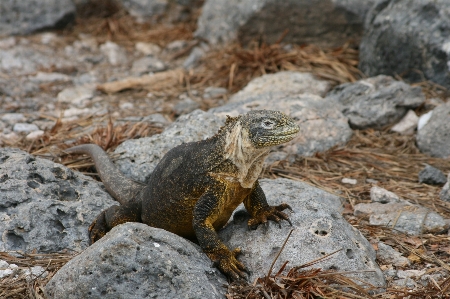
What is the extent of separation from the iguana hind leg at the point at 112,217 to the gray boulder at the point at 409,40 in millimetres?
4984

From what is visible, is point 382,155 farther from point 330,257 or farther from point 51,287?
point 51,287

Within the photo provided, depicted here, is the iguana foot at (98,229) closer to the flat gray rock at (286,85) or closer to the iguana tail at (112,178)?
the iguana tail at (112,178)

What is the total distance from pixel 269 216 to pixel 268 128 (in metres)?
0.77

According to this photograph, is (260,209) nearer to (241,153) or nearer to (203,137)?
(241,153)

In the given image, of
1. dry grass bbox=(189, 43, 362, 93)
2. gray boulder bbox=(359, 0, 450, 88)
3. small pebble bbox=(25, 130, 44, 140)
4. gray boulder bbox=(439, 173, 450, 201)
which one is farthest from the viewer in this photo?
dry grass bbox=(189, 43, 362, 93)

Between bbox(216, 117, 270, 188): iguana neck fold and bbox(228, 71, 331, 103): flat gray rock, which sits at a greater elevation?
bbox(216, 117, 270, 188): iguana neck fold

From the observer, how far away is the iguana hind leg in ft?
15.9

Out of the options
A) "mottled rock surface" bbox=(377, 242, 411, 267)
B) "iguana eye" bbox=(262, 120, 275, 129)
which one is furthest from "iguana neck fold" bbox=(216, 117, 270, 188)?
"mottled rock surface" bbox=(377, 242, 411, 267)

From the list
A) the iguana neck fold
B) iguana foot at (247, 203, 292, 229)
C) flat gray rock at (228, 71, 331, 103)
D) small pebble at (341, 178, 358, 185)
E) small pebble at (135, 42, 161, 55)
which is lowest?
small pebble at (135, 42, 161, 55)

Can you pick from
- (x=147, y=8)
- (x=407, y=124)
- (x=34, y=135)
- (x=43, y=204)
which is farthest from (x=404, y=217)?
(x=147, y=8)

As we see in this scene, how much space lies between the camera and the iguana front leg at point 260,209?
437 cm

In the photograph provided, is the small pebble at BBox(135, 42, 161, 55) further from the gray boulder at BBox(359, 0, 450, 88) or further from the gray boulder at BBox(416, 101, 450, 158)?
the gray boulder at BBox(416, 101, 450, 158)

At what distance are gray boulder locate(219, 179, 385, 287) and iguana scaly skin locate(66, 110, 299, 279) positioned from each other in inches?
3.8

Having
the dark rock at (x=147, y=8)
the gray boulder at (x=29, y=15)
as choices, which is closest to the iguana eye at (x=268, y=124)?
the gray boulder at (x=29, y=15)
